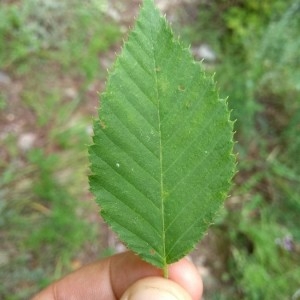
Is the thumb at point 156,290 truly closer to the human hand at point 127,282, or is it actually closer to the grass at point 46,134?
the human hand at point 127,282

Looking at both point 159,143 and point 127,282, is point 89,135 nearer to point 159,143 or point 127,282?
point 127,282

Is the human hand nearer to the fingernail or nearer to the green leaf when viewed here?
the fingernail

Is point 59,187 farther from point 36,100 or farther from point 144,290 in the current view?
point 144,290

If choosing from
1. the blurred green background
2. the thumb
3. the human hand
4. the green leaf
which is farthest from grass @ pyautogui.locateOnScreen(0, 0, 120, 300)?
the green leaf

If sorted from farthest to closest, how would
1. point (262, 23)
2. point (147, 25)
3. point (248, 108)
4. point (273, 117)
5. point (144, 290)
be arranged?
1. point (262, 23)
2. point (273, 117)
3. point (248, 108)
4. point (144, 290)
5. point (147, 25)

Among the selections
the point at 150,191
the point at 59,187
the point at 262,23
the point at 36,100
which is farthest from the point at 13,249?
the point at 262,23

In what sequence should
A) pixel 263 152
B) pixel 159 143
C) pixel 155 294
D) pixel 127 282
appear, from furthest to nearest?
1. pixel 263 152
2. pixel 127 282
3. pixel 155 294
4. pixel 159 143

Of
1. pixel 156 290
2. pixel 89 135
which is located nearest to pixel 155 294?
pixel 156 290
